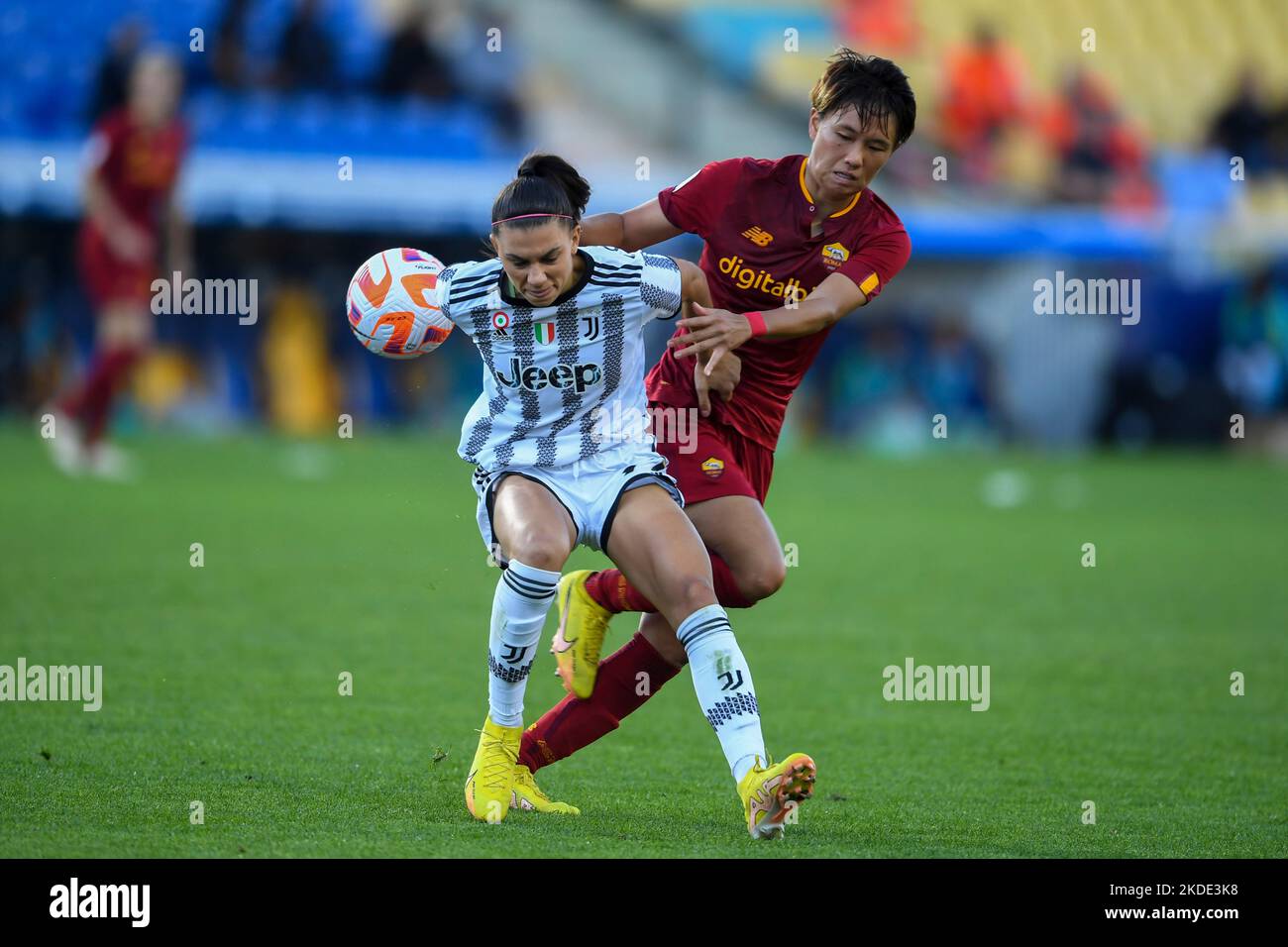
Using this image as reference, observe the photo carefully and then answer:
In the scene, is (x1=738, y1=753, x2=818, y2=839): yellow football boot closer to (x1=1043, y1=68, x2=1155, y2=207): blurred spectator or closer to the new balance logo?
the new balance logo

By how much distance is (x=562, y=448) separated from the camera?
16.6 feet

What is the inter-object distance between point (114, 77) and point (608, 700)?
1560 cm

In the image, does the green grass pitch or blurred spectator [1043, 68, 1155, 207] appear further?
blurred spectator [1043, 68, 1155, 207]

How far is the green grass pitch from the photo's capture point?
4754 millimetres

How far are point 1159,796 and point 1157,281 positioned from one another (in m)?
18.9

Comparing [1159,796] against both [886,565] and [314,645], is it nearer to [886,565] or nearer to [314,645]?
[314,645]

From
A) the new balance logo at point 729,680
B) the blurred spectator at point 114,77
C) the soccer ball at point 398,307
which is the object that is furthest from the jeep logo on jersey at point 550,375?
the blurred spectator at point 114,77

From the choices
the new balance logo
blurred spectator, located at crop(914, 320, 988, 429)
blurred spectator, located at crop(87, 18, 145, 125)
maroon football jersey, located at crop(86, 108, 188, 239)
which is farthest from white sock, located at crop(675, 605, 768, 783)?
blurred spectator, located at crop(914, 320, 988, 429)

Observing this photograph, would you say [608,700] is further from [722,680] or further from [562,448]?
[562,448]

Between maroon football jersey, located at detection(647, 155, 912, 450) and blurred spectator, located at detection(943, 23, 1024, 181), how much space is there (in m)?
18.7

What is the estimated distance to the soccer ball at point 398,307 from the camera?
525 centimetres

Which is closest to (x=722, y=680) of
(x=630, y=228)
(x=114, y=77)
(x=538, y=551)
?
(x=538, y=551)

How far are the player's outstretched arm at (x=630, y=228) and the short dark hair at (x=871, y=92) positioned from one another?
2.07 ft

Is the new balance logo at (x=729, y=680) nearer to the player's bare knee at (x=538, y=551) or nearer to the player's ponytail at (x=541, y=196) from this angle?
the player's bare knee at (x=538, y=551)
